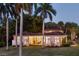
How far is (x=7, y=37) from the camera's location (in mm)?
149625

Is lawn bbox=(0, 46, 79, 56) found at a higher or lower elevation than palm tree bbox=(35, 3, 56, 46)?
lower

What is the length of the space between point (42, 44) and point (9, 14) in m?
0.62

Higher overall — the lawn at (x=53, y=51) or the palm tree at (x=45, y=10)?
the palm tree at (x=45, y=10)

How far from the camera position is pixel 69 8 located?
14950 cm

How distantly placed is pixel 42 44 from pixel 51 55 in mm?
192

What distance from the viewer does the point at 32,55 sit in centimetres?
14950

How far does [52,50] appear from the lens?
5886 inches

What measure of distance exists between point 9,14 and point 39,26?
0.46 metres

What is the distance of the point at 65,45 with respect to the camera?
150 meters

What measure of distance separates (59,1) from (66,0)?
10cm

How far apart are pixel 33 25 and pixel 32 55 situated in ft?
1.33

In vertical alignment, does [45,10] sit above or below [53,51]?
above

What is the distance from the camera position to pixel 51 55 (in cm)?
14950

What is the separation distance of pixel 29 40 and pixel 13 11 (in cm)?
45
